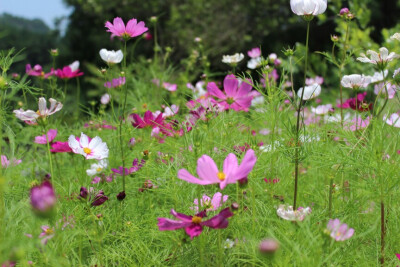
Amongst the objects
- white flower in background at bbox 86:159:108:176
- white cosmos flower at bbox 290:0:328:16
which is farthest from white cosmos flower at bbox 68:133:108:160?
Answer: white cosmos flower at bbox 290:0:328:16

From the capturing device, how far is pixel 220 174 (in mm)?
737

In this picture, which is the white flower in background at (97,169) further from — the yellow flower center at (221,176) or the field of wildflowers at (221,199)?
the yellow flower center at (221,176)

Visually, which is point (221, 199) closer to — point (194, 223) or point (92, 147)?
point (194, 223)

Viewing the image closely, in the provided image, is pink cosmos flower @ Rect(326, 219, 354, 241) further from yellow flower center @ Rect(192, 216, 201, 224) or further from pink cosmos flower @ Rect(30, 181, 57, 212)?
pink cosmos flower @ Rect(30, 181, 57, 212)

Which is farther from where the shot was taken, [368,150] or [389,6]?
[389,6]

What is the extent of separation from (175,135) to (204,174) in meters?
0.44

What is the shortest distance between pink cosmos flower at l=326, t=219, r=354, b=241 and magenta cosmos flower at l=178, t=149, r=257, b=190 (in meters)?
0.16

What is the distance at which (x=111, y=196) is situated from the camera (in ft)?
3.97

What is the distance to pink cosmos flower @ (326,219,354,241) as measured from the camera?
734 millimetres

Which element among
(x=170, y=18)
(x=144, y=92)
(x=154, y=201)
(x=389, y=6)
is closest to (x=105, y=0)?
(x=170, y=18)

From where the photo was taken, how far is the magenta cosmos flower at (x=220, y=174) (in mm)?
705

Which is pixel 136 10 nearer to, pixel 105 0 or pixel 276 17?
pixel 105 0

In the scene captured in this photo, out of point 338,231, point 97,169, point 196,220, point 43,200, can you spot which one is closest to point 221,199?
point 196,220

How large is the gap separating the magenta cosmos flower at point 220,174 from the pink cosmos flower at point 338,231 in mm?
164
